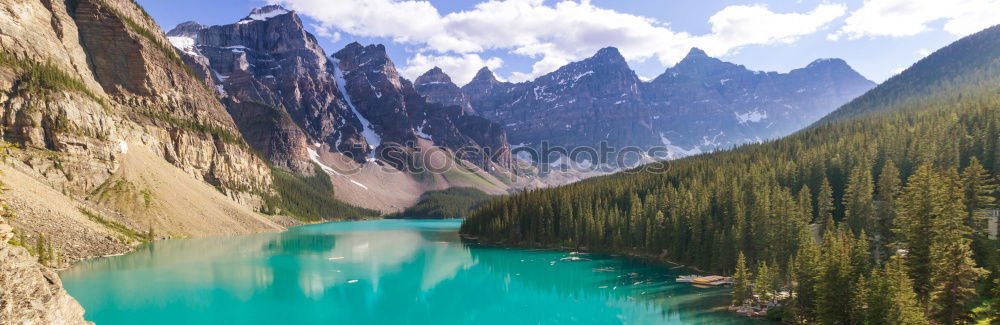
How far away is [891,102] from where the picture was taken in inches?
6024

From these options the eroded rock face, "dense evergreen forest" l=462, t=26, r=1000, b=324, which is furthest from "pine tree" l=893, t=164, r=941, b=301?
the eroded rock face

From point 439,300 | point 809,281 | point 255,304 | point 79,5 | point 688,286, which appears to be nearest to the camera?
point 809,281

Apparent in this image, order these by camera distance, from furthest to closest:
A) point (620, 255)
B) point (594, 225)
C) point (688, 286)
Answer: point (594, 225)
point (620, 255)
point (688, 286)

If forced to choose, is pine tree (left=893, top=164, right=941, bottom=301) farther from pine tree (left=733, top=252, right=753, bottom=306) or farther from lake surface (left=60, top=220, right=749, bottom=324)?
lake surface (left=60, top=220, right=749, bottom=324)

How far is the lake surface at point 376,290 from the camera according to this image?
42094 millimetres

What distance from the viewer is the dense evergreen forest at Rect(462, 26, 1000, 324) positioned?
30219 mm

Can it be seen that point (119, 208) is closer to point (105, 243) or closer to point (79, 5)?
point (105, 243)

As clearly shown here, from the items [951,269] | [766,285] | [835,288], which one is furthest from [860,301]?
[766,285]

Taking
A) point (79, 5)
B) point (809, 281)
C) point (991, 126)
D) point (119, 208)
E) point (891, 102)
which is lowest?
point (809, 281)

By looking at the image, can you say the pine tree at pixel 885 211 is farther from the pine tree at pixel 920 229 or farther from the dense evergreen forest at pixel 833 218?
the pine tree at pixel 920 229

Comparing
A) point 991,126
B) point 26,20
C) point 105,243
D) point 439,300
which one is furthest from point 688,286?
point 26,20

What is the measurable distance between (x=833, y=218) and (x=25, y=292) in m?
77.6

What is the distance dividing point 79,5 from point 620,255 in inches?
5376

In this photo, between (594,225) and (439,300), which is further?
(594,225)
